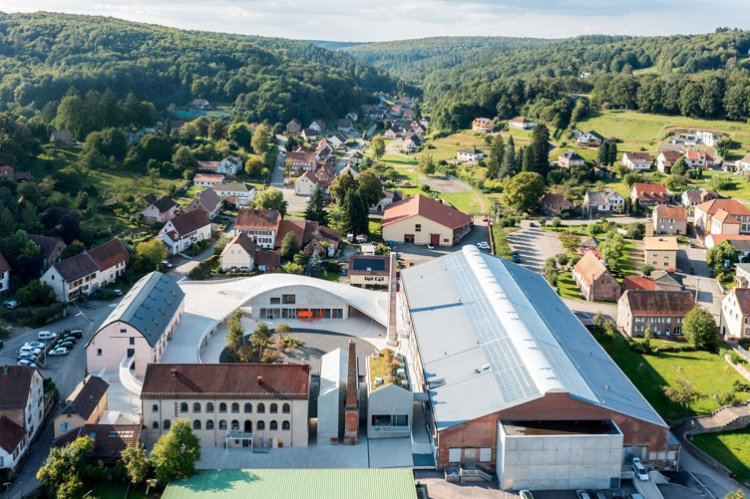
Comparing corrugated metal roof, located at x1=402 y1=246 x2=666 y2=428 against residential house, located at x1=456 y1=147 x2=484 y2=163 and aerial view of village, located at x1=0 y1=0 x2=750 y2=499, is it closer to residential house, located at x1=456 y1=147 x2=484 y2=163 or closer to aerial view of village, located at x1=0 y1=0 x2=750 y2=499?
aerial view of village, located at x1=0 y1=0 x2=750 y2=499

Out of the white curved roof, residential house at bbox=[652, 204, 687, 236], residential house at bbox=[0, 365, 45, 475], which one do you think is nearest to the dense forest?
residential house at bbox=[652, 204, 687, 236]

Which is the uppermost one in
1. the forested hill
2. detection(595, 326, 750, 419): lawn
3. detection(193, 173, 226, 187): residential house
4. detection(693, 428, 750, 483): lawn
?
the forested hill

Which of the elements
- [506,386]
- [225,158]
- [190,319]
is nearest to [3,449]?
[190,319]

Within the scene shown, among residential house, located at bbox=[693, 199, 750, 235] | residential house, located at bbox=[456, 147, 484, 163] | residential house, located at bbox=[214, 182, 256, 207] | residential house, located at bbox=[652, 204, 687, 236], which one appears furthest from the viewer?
residential house, located at bbox=[456, 147, 484, 163]

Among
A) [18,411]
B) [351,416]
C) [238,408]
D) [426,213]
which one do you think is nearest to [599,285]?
[426,213]

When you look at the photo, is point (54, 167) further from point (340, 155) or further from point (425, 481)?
point (425, 481)

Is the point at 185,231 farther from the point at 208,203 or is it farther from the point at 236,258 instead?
the point at 208,203
